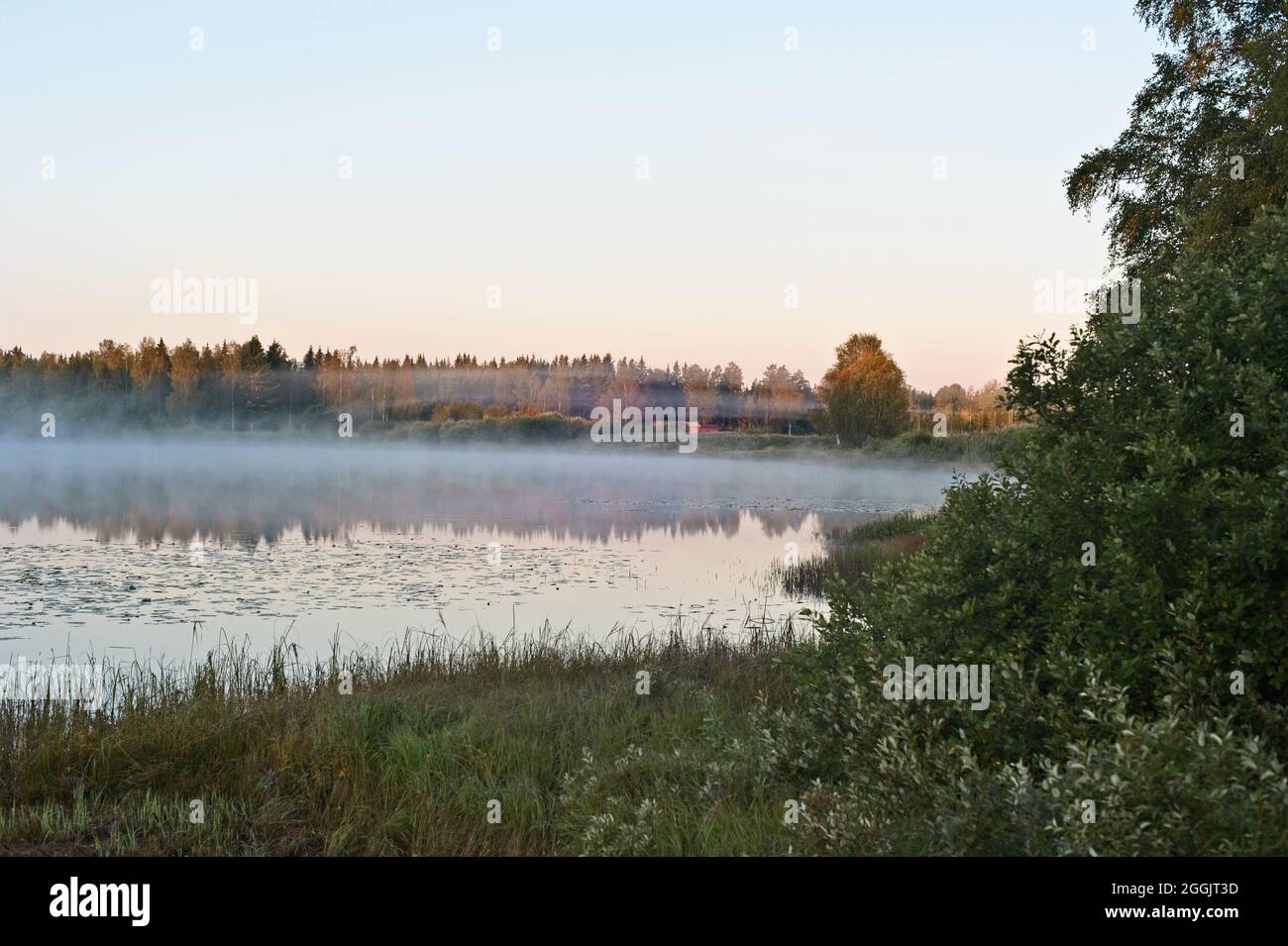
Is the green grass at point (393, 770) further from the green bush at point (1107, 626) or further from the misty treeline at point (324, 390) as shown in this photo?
the misty treeline at point (324, 390)

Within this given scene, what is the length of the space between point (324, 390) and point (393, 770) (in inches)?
6384

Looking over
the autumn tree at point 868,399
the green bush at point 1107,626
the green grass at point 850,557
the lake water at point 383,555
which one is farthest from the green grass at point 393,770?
the autumn tree at point 868,399

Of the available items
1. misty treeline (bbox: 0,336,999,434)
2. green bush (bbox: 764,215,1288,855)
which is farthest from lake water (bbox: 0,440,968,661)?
→ misty treeline (bbox: 0,336,999,434)

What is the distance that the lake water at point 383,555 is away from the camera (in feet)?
66.6

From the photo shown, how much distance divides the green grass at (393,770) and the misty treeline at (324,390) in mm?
122638

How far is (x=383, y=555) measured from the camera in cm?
3116

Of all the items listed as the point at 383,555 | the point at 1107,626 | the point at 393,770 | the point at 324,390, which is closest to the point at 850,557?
the point at 383,555

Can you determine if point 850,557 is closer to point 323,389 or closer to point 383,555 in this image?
point 383,555

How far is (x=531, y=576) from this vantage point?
27.1 metres

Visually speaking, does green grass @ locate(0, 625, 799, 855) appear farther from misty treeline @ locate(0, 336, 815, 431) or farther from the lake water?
misty treeline @ locate(0, 336, 815, 431)

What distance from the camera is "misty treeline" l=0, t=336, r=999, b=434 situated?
484 ft
